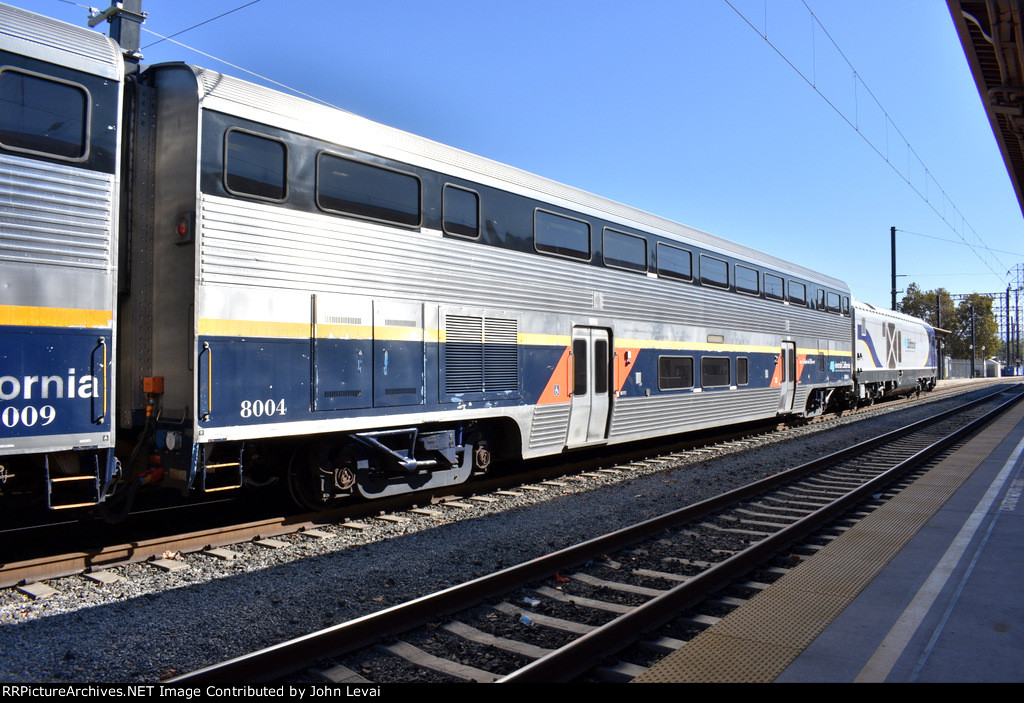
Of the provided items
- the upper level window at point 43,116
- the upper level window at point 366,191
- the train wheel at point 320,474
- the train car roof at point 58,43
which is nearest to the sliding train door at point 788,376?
the upper level window at point 366,191

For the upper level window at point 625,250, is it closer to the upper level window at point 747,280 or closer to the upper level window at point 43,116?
the upper level window at point 747,280

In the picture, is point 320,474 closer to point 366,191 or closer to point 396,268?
point 396,268

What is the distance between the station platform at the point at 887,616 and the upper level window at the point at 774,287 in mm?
9187

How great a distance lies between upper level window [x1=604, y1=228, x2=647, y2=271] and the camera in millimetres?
10508

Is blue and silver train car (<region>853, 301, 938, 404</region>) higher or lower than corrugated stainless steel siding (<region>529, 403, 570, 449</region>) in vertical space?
higher

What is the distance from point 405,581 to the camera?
5348 millimetres

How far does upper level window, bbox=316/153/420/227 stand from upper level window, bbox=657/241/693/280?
5639mm

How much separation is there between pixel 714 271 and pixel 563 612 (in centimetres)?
1012

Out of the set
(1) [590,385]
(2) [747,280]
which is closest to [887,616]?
(1) [590,385]

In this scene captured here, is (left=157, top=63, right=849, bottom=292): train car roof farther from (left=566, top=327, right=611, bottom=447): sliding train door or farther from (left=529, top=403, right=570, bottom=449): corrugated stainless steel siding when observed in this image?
(left=529, top=403, right=570, bottom=449): corrugated stainless steel siding

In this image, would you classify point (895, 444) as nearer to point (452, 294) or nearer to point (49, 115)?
point (452, 294)

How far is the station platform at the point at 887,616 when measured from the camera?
11.4 ft

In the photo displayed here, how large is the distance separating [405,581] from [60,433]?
9.38 feet

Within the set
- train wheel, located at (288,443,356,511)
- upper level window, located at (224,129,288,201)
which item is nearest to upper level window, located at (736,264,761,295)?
train wheel, located at (288,443,356,511)
